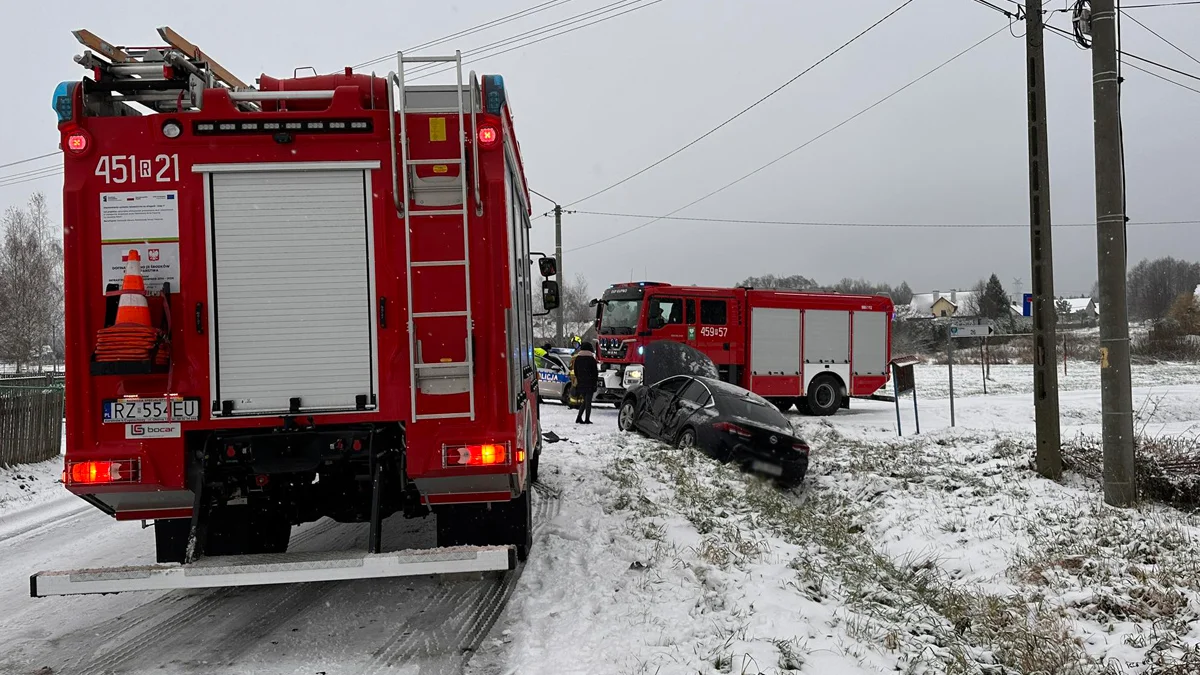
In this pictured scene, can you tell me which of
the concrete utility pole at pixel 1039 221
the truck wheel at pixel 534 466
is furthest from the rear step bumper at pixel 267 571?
the concrete utility pole at pixel 1039 221

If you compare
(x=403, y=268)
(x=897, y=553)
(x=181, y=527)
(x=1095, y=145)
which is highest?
(x=1095, y=145)

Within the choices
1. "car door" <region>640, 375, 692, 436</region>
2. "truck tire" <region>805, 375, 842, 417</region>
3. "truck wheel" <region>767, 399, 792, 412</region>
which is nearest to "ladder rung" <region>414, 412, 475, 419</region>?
"car door" <region>640, 375, 692, 436</region>

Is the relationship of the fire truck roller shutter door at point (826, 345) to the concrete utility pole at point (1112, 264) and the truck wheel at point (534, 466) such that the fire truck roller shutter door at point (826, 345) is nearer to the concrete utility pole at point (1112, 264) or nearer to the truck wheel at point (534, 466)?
the concrete utility pole at point (1112, 264)

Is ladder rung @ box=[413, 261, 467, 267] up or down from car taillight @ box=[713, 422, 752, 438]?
up

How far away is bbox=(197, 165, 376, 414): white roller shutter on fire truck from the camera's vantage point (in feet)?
15.4

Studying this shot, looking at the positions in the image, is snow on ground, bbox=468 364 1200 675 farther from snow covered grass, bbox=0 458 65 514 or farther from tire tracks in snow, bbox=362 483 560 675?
snow covered grass, bbox=0 458 65 514

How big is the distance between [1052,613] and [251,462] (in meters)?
5.53

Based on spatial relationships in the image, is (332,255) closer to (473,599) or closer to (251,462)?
(251,462)

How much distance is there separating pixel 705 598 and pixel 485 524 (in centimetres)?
160

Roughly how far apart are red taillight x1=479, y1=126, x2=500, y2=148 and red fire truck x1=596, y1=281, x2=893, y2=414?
13.6 metres

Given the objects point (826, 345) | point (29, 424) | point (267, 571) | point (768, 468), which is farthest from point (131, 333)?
point (826, 345)

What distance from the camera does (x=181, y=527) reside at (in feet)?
17.2

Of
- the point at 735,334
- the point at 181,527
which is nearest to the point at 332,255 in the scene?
the point at 181,527

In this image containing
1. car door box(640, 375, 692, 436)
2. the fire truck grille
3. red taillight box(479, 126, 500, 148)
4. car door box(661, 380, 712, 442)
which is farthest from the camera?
the fire truck grille
